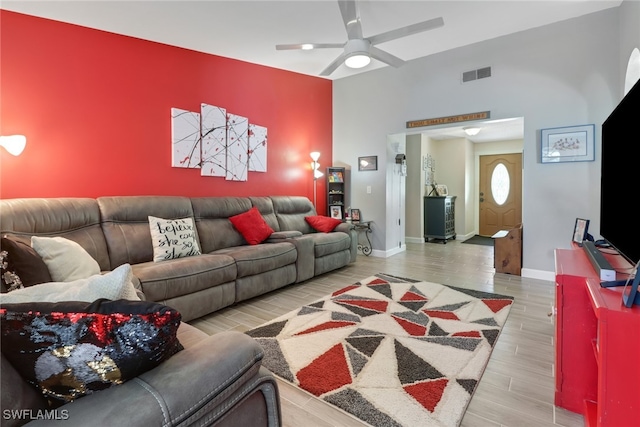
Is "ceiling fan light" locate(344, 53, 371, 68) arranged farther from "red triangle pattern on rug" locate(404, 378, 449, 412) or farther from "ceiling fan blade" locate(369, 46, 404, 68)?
"red triangle pattern on rug" locate(404, 378, 449, 412)

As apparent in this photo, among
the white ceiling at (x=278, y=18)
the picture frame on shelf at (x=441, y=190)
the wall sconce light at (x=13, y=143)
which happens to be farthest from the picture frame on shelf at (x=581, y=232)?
the wall sconce light at (x=13, y=143)

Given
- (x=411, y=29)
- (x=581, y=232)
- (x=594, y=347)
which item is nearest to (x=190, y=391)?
(x=594, y=347)

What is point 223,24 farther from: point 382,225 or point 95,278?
point 382,225

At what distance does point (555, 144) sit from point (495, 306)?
215 cm

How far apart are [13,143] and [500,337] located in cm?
403

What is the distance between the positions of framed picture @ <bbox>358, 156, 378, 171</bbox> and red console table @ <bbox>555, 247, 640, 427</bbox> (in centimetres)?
337

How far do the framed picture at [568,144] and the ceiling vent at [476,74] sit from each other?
1042 millimetres

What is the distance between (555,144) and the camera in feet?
11.8

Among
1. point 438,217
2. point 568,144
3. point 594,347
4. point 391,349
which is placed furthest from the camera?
point 438,217

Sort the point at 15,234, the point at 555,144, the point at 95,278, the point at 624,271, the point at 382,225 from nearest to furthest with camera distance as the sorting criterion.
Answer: the point at 95,278
the point at 624,271
the point at 15,234
the point at 555,144
the point at 382,225

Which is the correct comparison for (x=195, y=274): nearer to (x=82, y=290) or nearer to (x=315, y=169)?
(x=82, y=290)

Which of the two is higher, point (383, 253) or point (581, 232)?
point (581, 232)

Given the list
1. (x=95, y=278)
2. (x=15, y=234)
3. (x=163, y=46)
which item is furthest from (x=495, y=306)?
(x=163, y=46)

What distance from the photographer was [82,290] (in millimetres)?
873
